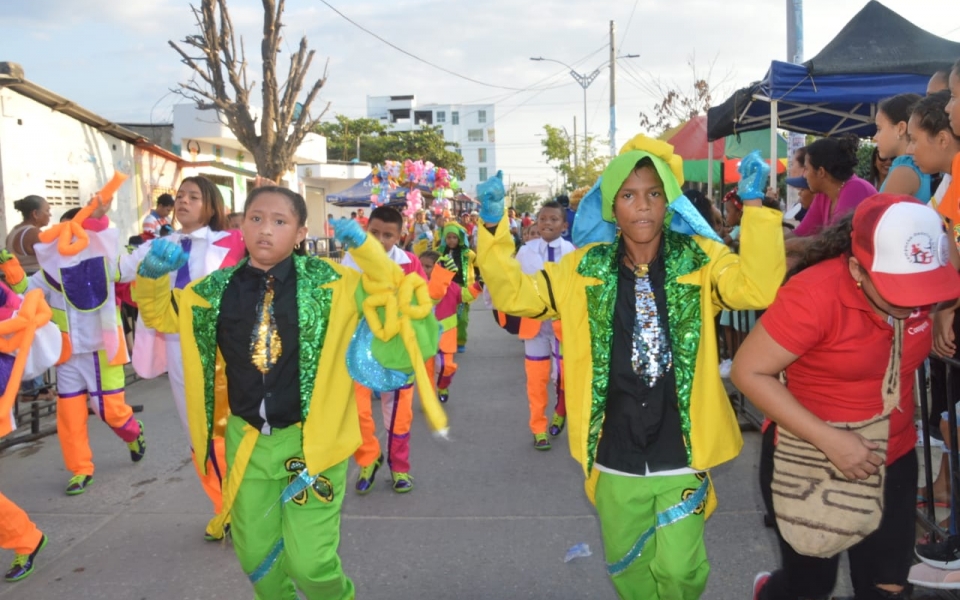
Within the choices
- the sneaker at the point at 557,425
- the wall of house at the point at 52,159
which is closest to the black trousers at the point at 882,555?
the sneaker at the point at 557,425

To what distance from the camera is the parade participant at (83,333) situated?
17.5 ft

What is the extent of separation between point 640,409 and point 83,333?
4.19 m

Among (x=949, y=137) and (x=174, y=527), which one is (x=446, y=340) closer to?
(x=174, y=527)

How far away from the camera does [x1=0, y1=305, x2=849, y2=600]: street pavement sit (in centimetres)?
389

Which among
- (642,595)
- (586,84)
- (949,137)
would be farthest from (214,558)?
(586,84)

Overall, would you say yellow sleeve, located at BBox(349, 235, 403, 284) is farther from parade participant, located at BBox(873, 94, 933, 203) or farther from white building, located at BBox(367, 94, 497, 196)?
white building, located at BBox(367, 94, 497, 196)

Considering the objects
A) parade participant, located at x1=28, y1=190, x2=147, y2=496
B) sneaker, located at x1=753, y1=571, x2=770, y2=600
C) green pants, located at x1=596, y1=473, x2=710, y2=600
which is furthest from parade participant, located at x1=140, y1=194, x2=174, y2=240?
sneaker, located at x1=753, y1=571, x2=770, y2=600

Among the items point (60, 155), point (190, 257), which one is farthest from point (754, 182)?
point (60, 155)

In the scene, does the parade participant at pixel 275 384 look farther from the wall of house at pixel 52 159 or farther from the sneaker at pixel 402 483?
the wall of house at pixel 52 159

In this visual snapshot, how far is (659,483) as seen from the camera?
2.83 metres

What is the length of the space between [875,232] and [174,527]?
4196mm

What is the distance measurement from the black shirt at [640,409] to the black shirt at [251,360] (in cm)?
122

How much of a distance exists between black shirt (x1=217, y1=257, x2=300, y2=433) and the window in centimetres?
1112

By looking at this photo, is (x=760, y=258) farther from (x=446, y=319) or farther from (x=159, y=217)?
(x=159, y=217)
